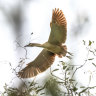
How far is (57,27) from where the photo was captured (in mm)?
6371

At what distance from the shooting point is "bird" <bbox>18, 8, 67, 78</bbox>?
5.96 meters

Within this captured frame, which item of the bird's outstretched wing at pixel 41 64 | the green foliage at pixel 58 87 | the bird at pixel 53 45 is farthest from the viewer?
the bird's outstretched wing at pixel 41 64

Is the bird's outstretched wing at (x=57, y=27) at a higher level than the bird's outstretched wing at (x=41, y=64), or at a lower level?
higher

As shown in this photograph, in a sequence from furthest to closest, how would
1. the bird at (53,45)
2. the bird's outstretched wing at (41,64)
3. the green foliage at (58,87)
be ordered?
the bird's outstretched wing at (41,64) → the bird at (53,45) → the green foliage at (58,87)

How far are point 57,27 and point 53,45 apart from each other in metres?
0.47

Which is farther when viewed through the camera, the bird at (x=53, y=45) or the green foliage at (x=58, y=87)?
the bird at (x=53, y=45)

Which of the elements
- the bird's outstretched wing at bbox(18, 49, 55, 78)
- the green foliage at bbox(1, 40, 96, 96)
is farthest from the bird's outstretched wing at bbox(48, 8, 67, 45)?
the green foliage at bbox(1, 40, 96, 96)

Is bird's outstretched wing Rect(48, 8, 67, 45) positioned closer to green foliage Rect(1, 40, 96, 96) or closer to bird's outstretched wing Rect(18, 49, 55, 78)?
bird's outstretched wing Rect(18, 49, 55, 78)

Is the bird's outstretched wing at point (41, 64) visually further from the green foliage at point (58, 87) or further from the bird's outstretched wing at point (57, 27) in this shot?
the green foliage at point (58, 87)

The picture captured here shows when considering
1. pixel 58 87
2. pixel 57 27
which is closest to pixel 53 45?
pixel 57 27

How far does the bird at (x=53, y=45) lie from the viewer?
5.96m

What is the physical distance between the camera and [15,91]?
364 centimetres

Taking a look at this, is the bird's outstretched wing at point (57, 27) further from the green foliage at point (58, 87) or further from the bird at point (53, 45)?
the green foliage at point (58, 87)

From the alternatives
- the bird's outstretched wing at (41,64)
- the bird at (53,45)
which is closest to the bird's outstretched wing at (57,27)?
the bird at (53,45)
